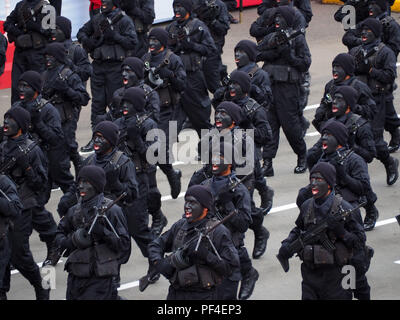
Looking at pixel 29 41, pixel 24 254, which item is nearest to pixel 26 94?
pixel 24 254

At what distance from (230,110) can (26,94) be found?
8.61ft

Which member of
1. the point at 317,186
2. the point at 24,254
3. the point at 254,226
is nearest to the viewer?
the point at 317,186

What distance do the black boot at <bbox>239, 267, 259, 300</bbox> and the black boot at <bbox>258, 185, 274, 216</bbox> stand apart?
242 cm

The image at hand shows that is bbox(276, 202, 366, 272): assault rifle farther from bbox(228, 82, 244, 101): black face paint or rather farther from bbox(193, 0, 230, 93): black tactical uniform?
bbox(193, 0, 230, 93): black tactical uniform

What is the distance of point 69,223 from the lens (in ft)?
44.1

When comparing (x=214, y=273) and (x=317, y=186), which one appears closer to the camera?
(x=214, y=273)

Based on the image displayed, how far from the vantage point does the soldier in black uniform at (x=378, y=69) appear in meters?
18.2

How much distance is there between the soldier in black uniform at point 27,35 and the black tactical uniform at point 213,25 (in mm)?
2605

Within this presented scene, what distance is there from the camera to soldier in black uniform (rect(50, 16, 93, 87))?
18859 millimetres

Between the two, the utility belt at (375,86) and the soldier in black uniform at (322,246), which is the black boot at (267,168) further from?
the soldier in black uniform at (322,246)

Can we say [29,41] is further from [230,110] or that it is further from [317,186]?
[317,186]

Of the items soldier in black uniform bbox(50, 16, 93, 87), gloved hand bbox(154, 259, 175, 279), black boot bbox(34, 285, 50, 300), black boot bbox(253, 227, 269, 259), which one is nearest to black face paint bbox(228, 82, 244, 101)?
black boot bbox(253, 227, 269, 259)

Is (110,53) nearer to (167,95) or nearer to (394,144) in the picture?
(167,95)
